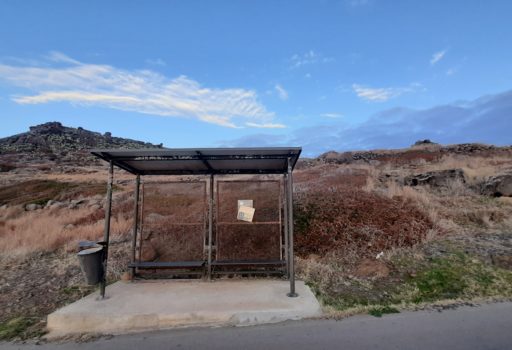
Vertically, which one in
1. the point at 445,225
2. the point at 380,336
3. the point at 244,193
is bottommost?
the point at 380,336

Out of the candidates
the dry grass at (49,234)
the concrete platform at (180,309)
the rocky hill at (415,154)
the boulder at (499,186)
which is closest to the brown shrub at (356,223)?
the concrete platform at (180,309)

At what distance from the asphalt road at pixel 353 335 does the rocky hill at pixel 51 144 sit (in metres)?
45.4

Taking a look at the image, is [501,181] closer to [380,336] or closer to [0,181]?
[380,336]

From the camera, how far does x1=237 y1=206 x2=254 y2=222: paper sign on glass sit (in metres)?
7.59

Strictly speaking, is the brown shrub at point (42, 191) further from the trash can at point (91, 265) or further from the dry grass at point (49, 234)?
the trash can at point (91, 265)

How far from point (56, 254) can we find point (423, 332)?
949 cm

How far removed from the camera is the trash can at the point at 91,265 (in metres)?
5.67

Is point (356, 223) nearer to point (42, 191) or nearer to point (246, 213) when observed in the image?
point (246, 213)

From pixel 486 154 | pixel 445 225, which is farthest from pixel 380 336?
pixel 486 154

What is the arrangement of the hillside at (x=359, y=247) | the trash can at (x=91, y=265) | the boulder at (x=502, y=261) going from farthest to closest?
the boulder at (x=502, y=261)
the hillside at (x=359, y=247)
the trash can at (x=91, y=265)

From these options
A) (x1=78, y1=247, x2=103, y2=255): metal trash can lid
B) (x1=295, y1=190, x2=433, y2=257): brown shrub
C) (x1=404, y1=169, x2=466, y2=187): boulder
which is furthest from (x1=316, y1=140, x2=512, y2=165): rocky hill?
(x1=78, y1=247, x2=103, y2=255): metal trash can lid

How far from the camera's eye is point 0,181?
2997 cm

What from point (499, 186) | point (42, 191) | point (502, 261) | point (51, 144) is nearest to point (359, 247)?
point (502, 261)

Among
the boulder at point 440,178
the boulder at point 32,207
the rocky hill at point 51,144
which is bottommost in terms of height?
the boulder at point 32,207
